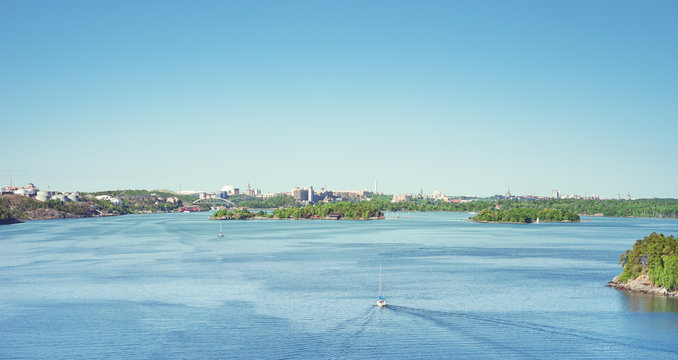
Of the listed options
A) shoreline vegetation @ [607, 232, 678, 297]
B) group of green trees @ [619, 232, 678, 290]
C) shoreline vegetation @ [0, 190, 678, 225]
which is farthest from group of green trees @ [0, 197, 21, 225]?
group of green trees @ [619, 232, 678, 290]

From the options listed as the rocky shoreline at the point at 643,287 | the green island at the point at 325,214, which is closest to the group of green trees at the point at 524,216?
the green island at the point at 325,214

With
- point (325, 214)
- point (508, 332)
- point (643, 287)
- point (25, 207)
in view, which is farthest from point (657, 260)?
point (25, 207)

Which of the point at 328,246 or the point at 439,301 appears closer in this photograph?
the point at 439,301

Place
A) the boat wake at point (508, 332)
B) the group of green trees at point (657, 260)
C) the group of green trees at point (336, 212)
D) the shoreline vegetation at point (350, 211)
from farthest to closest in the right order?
the group of green trees at point (336, 212) → the shoreline vegetation at point (350, 211) → the group of green trees at point (657, 260) → the boat wake at point (508, 332)

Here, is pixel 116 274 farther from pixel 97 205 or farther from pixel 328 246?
pixel 97 205

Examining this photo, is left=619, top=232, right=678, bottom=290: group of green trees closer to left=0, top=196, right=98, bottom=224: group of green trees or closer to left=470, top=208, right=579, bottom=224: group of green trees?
left=470, top=208, right=579, bottom=224: group of green trees

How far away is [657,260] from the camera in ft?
78.2

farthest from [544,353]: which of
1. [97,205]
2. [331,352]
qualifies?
[97,205]

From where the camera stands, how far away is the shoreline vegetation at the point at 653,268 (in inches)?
918

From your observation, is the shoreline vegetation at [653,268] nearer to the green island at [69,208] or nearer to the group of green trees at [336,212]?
the group of green trees at [336,212]

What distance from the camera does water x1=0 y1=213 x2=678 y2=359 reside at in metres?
17.2

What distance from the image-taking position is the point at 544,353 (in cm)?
1677

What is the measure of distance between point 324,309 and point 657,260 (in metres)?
13.0

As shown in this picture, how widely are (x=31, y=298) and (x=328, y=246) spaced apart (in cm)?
2807
